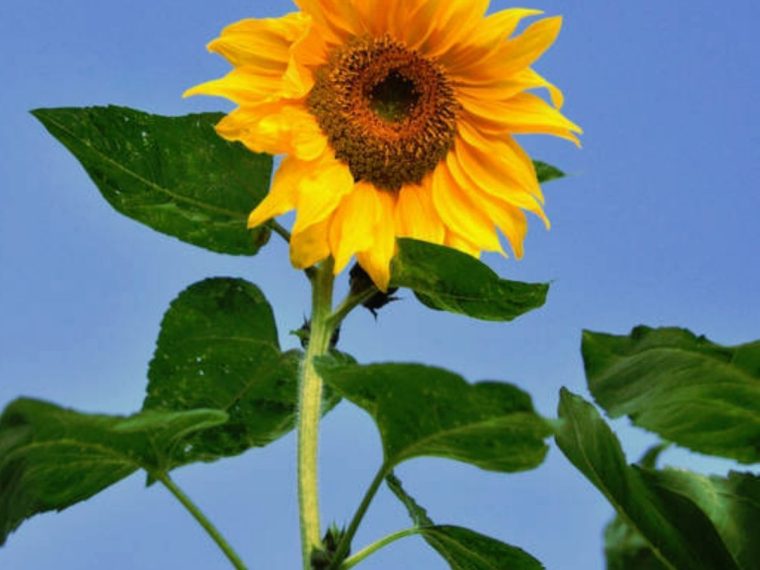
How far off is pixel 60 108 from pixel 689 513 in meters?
0.75

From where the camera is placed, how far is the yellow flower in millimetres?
1336

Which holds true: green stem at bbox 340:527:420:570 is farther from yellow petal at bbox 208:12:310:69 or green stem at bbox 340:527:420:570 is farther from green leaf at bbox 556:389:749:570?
yellow petal at bbox 208:12:310:69

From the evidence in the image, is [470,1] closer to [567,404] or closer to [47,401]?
[567,404]

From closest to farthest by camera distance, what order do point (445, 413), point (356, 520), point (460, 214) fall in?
point (445, 413), point (356, 520), point (460, 214)

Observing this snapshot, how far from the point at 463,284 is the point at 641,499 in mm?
262

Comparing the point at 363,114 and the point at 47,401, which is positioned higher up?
the point at 363,114

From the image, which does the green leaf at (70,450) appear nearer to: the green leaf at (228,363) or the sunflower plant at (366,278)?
the sunflower plant at (366,278)

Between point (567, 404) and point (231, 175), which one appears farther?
point (231, 175)

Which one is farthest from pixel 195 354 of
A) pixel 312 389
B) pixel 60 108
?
pixel 60 108

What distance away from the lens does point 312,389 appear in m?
1.29

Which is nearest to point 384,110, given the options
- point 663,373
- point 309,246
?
point 309,246

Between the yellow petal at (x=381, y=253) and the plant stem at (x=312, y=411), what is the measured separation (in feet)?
0.18

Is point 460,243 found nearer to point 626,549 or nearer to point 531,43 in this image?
point 531,43

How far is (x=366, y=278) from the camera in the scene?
4.40 feet
